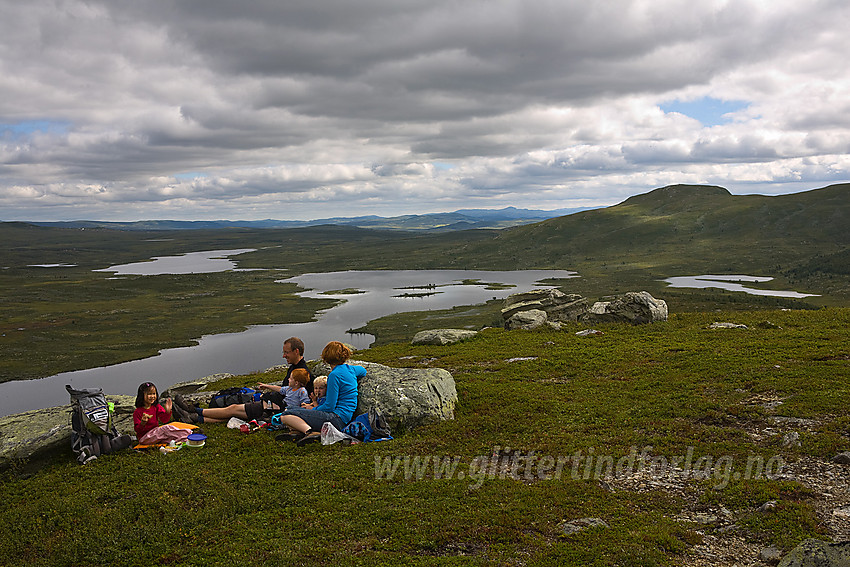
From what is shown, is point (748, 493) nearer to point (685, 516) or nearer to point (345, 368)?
point (685, 516)

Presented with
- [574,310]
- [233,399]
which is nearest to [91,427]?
[233,399]

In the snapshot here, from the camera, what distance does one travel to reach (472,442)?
17500 mm

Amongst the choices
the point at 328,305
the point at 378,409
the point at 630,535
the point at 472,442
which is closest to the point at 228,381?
the point at 378,409

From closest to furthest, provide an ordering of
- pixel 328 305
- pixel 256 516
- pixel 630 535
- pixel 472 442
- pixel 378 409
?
pixel 630 535 < pixel 256 516 < pixel 472 442 < pixel 378 409 < pixel 328 305

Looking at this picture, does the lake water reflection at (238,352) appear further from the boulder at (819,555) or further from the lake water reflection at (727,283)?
the boulder at (819,555)

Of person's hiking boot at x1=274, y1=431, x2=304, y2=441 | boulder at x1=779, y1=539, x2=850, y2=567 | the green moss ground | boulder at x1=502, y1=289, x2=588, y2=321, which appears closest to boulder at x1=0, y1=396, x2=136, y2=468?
the green moss ground

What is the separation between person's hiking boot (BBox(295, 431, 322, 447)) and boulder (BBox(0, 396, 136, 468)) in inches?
273

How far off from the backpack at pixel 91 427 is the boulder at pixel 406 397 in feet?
28.7

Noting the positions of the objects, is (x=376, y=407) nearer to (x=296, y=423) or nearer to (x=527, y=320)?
(x=296, y=423)

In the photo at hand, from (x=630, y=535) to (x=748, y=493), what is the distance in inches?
158

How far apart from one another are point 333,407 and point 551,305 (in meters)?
31.2

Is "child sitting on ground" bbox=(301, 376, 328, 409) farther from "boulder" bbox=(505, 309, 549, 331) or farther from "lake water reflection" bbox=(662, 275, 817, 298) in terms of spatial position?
"lake water reflection" bbox=(662, 275, 817, 298)

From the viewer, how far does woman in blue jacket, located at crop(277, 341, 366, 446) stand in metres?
17.7

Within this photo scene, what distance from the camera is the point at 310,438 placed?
17.7 meters
